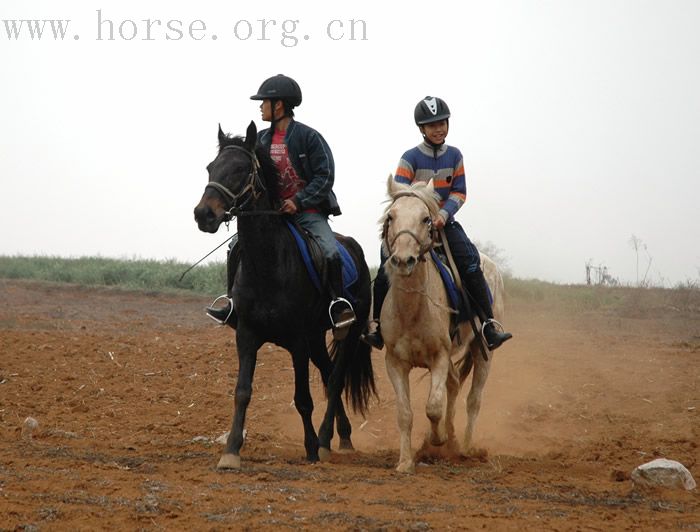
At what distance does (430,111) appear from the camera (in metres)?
8.80

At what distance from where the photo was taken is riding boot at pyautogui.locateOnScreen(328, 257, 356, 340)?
871 cm

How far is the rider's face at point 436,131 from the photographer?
29.0 feet

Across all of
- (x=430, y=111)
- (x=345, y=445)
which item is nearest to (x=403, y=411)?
(x=345, y=445)

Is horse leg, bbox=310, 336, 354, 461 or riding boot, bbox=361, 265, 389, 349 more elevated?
riding boot, bbox=361, 265, 389, 349

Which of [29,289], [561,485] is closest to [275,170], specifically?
[561,485]

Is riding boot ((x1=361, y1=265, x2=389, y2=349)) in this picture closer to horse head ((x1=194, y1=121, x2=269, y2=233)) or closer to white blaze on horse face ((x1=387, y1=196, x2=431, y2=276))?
white blaze on horse face ((x1=387, y1=196, x2=431, y2=276))

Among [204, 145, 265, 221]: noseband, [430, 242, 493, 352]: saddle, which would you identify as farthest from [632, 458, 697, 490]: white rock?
[204, 145, 265, 221]: noseband

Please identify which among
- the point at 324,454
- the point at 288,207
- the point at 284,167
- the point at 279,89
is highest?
the point at 279,89

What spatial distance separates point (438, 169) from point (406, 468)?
2718mm

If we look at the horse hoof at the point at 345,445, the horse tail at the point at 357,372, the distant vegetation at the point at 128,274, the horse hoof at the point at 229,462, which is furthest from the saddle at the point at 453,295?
the distant vegetation at the point at 128,274

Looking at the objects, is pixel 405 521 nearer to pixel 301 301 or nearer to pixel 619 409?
pixel 301 301

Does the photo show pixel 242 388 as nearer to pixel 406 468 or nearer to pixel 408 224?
pixel 406 468

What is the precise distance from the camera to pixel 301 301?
844 centimetres

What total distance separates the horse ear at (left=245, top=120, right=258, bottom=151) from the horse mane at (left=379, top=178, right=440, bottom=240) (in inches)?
47.0
